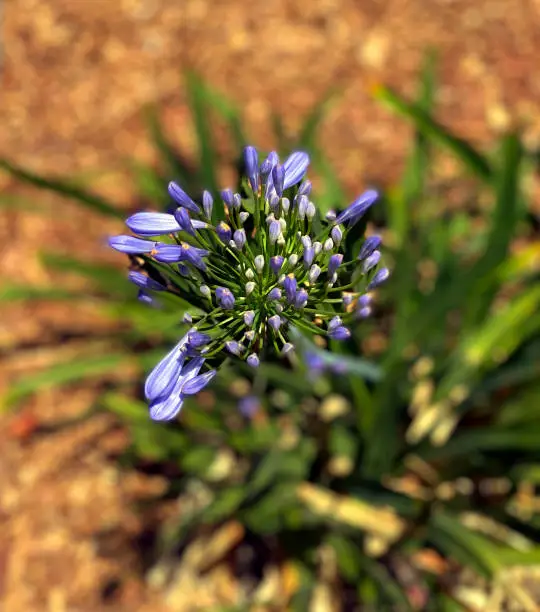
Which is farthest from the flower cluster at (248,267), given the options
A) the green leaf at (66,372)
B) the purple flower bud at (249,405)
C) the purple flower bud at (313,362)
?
the green leaf at (66,372)

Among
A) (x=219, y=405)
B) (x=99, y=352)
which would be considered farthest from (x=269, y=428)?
(x=99, y=352)

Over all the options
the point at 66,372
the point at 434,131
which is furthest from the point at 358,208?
the point at 66,372

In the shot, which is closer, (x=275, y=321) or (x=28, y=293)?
(x=275, y=321)

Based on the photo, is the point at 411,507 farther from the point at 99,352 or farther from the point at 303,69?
the point at 303,69

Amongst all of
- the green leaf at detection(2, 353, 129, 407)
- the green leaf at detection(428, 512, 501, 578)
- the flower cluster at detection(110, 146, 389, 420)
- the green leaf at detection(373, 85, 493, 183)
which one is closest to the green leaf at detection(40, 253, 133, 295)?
the green leaf at detection(2, 353, 129, 407)

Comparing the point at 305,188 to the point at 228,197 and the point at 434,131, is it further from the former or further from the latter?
the point at 434,131

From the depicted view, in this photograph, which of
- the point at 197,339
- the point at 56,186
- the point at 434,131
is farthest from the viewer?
the point at 434,131
